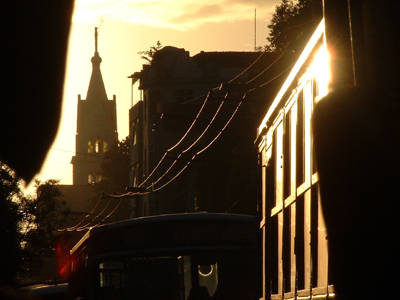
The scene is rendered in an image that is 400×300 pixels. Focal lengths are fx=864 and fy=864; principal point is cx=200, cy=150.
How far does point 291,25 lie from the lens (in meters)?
40.8

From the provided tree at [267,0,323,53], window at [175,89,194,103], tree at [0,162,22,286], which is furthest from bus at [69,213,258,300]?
window at [175,89,194,103]

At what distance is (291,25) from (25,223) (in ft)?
122

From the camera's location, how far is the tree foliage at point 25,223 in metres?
62.6

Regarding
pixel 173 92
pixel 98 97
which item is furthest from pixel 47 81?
pixel 98 97

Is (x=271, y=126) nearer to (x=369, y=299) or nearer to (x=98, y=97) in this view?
(x=369, y=299)

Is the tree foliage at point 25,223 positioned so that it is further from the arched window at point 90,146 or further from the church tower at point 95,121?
the arched window at point 90,146

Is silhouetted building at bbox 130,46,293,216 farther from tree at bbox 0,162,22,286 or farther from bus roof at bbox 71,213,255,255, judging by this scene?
bus roof at bbox 71,213,255,255

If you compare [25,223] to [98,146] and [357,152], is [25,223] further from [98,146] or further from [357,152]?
[98,146]

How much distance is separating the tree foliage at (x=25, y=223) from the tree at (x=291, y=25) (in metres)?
27.3

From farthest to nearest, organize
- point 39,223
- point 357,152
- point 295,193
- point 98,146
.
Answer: point 98,146
point 39,223
point 295,193
point 357,152

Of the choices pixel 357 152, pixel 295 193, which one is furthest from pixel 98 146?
pixel 357 152

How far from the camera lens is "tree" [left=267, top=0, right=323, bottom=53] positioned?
3850 cm

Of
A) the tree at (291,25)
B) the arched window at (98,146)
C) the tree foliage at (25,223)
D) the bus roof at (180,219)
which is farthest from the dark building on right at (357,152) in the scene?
the arched window at (98,146)

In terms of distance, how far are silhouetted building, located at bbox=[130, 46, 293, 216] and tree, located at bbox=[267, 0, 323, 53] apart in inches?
98.9
